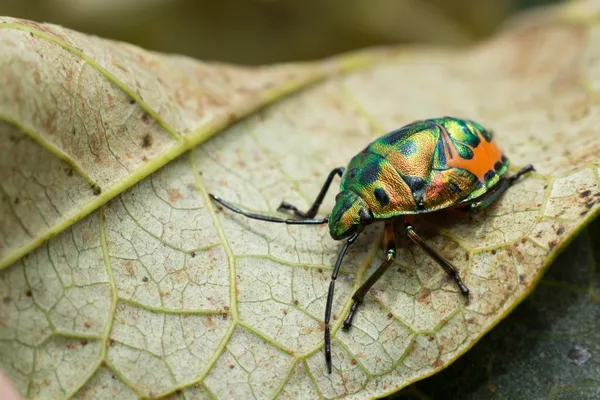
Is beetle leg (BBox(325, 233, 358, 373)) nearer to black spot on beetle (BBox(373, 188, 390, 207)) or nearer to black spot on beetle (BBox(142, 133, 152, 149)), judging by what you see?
black spot on beetle (BBox(373, 188, 390, 207))

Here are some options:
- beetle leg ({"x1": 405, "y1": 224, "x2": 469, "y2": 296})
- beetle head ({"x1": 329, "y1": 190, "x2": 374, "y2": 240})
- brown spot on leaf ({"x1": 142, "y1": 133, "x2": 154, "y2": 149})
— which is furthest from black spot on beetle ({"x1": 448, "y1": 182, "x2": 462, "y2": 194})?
brown spot on leaf ({"x1": 142, "y1": 133, "x2": 154, "y2": 149})

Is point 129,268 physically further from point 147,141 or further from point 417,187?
point 417,187

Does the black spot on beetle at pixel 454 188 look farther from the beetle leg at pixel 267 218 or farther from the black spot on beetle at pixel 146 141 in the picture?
the black spot on beetle at pixel 146 141

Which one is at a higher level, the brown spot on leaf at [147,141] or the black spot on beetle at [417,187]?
the brown spot on leaf at [147,141]

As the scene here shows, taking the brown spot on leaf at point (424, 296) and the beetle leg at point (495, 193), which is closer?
the brown spot on leaf at point (424, 296)

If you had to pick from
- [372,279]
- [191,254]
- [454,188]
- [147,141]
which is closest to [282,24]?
[147,141]

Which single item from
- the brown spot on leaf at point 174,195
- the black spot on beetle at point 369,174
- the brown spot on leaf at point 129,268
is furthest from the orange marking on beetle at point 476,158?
the brown spot on leaf at point 129,268
